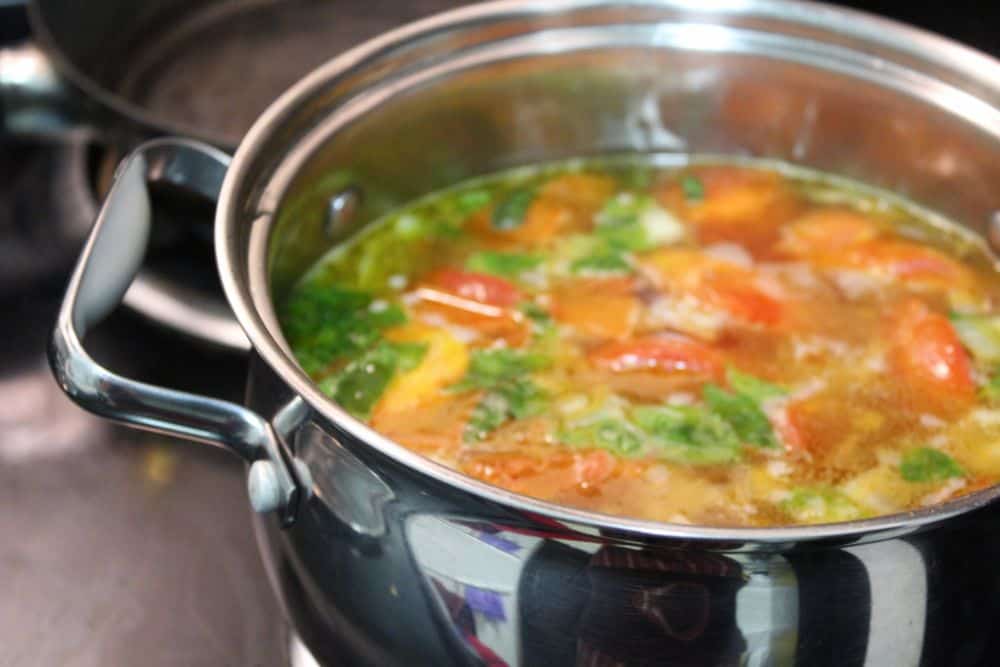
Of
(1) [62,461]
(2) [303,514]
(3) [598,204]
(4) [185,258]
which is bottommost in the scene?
(1) [62,461]

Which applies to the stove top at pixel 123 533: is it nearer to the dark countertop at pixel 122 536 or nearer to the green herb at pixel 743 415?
the dark countertop at pixel 122 536

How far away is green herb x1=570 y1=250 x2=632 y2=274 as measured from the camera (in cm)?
157

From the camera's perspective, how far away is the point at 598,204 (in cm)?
170

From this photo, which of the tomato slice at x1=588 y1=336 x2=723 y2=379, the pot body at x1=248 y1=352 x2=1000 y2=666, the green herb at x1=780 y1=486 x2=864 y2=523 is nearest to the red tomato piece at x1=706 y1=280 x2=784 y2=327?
the tomato slice at x1=588 y1=336 x2=723 y2=379

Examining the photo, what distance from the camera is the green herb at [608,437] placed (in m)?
1.25

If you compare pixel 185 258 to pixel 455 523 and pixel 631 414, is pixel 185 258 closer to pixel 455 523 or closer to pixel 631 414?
pixel 631 414

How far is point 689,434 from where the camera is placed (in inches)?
50.0

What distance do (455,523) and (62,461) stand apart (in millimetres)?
855

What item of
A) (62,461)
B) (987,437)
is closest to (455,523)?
(987,437)

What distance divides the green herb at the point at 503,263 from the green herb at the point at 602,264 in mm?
53

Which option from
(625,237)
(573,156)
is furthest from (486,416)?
(573,156)

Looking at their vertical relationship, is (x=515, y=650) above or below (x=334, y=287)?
below

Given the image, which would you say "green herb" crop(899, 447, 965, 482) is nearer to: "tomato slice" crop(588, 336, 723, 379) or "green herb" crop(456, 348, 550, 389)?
"tomato slice" crop(588, 336, 723, 379)

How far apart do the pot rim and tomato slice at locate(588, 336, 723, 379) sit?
448 mm
